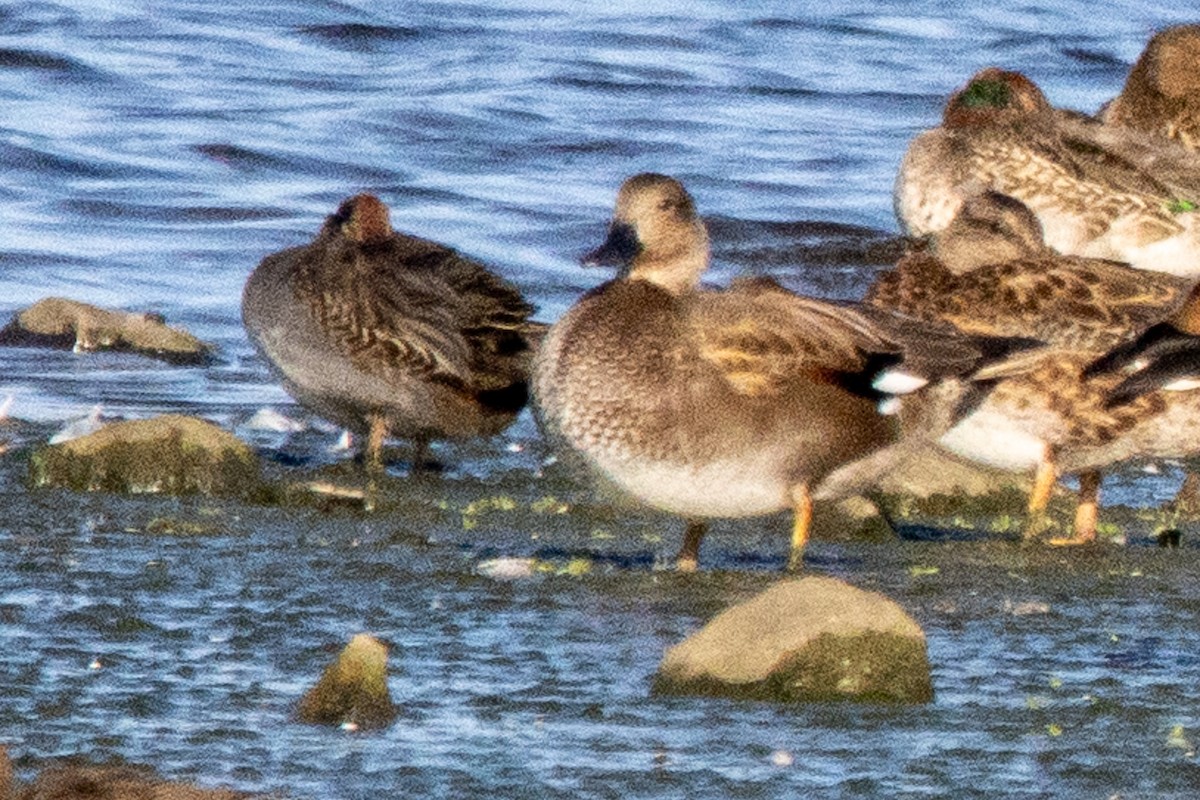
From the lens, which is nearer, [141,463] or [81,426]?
[141,463]

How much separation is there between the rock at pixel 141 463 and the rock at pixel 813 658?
7.89ft

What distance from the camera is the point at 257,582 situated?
6426mm

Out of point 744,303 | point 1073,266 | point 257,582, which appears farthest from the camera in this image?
point 1073,266

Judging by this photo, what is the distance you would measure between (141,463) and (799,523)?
1.91m

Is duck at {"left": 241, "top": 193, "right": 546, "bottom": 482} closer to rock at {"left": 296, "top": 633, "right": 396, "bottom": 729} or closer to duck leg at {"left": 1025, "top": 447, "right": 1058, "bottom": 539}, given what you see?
duck leg at {"left": 1025, "top": 447, "right": 1058, "bottom": 539}

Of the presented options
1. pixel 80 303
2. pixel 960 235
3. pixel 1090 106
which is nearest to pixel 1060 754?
pixel 960 235

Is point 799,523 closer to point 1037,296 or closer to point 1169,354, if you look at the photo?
point 1169,354

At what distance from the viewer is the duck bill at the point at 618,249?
22.8 feet

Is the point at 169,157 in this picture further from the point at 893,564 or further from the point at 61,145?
the point at 893,564

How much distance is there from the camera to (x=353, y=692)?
202 inches

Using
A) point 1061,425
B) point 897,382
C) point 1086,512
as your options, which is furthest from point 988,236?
point 897,382

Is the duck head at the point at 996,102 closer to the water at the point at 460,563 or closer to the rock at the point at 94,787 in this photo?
the water at the point at 460,563

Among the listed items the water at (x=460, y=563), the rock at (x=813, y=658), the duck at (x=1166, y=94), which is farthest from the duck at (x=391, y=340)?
the duck at (x=1166, y=94)

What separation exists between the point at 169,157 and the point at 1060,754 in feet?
34.9
